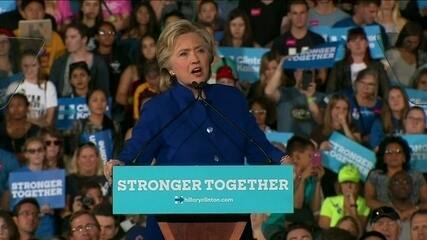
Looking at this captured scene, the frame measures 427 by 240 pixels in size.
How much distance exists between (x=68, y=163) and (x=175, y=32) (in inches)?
206

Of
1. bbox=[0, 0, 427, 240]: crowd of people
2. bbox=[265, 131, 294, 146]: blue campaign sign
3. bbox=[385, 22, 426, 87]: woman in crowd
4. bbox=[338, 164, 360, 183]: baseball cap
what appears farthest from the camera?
bbox=[265, 131, 294, 146]: blue campaign sign

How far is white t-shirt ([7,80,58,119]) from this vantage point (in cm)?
1180

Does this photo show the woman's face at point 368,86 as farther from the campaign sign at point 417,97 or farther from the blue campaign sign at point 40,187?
the campaign sign at point 417,97

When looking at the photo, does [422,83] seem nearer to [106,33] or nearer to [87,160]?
[87,160]

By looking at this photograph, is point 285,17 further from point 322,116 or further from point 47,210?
point 47,210

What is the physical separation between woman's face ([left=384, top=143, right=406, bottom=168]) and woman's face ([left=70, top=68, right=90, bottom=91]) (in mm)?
2656

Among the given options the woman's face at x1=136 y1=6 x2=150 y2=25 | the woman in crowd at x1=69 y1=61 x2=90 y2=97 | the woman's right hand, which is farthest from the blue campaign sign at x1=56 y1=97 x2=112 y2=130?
the woman's right hand

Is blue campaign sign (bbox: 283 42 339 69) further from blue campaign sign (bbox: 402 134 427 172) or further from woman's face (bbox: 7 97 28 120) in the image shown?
woman's face (bbox: 7 97 28 120)

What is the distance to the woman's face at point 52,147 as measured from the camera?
11.0 m

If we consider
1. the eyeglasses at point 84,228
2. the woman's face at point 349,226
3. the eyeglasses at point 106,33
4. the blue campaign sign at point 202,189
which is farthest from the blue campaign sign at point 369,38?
the blue campaign sign at point 202,189

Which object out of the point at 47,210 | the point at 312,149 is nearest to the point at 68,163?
the point at 47,210

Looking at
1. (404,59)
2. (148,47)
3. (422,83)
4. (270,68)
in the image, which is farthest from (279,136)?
(422,83)

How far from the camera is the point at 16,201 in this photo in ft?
34.3

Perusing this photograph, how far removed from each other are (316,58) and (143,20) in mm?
1706
